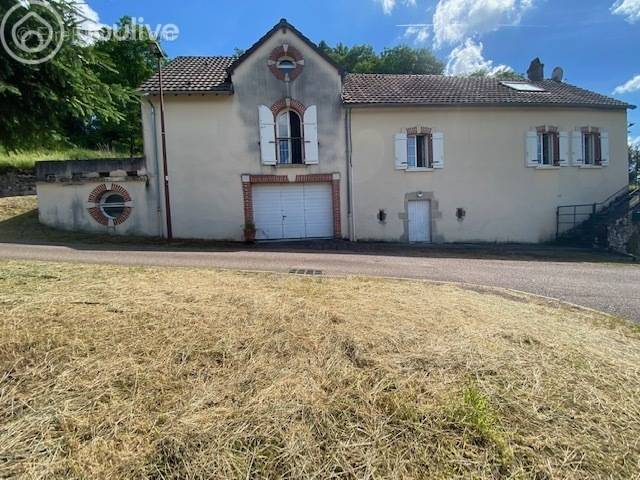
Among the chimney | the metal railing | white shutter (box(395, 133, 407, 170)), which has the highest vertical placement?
the chimney

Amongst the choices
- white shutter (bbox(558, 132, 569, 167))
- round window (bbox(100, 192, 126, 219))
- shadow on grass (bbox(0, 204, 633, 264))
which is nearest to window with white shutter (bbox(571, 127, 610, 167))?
white shutter (bbox(558, 132, 569, 167))

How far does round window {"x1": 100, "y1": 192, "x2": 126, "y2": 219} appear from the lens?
11703 mm

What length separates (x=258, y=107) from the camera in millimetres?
11961

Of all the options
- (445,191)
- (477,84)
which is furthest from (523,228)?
(477,84)

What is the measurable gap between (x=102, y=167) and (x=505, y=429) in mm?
13285

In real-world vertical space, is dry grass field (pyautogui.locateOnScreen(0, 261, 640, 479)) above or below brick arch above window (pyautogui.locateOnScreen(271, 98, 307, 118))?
below

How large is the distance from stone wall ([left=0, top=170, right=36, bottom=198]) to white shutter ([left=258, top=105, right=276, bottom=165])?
1230 centimetres

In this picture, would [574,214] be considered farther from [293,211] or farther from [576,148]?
[293,211]

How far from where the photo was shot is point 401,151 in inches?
508

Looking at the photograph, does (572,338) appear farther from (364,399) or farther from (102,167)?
(102,167)

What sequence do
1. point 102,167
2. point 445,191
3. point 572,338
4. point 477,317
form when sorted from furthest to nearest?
1. point 445,191
2. point 102,167
3. point 477,317
4. point 572,338

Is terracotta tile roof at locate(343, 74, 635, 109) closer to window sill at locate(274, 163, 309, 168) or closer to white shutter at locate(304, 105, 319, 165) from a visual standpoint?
white shutter at locate(304, 105, 319, 165)

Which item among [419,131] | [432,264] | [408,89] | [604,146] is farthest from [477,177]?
[432,264]

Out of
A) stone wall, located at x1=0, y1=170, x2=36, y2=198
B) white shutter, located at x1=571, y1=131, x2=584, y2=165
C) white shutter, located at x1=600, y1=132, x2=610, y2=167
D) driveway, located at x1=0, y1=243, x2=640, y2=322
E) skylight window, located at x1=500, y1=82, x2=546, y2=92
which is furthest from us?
stone wall, located at x1=0, y1=170, x2=36, y2=198
